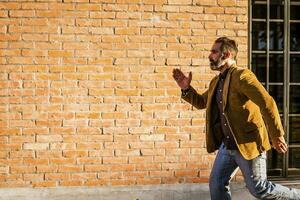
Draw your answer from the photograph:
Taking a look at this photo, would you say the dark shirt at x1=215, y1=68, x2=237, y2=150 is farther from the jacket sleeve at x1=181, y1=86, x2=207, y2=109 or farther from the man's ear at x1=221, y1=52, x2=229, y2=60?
the jacket sleeve at x1=181, y1=86, x2=207, y2=109

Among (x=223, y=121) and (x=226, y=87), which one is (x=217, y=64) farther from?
(x=223, y=121)

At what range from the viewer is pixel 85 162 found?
4871 millimetres

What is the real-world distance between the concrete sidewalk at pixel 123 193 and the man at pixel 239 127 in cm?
118

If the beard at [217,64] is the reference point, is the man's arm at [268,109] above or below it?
below

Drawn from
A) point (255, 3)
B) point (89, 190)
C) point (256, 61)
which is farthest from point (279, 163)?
point (89, 190)

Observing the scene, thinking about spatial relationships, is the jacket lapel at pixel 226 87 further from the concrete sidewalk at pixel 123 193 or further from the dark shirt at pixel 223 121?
the concrete sidewalk at pixel 123 193

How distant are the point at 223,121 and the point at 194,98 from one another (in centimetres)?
41

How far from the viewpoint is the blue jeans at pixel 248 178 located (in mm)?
3645

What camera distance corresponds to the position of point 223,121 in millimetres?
3773

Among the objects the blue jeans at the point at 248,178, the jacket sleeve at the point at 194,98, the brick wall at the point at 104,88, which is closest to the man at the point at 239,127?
the blue jeans at the point at 248,178

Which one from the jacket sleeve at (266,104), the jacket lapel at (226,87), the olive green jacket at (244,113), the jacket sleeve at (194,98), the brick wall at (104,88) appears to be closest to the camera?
the jacket sleeve at (266,104)

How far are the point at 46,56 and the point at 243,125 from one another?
2.31m

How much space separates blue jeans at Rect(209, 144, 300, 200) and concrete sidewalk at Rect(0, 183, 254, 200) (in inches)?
46.2

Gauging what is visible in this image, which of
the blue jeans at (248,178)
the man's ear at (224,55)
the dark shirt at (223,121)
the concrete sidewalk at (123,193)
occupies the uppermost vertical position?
the man's ear at (224,55)
